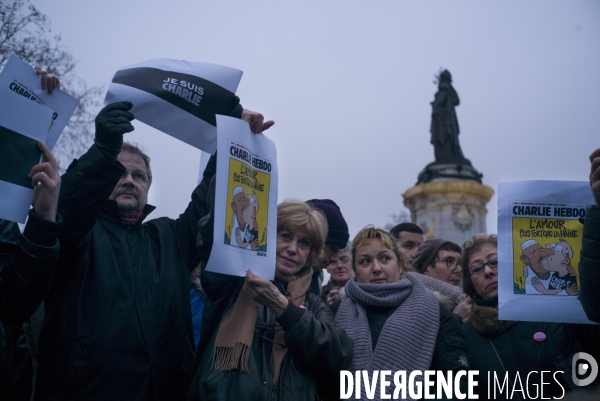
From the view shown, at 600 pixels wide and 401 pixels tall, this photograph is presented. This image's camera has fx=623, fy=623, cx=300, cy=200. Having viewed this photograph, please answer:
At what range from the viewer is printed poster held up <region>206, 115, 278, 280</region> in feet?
9.04

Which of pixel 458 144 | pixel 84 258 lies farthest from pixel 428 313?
pixel 458 144

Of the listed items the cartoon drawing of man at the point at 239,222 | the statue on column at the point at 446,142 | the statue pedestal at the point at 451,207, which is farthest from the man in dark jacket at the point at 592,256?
the statue on column at the point at 446,142

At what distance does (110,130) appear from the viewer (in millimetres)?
2762

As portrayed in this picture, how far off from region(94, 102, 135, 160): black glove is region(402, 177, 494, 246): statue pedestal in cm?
1283

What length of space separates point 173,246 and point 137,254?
0.22 metres

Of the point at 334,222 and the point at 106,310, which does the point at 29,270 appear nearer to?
the point at 106,310

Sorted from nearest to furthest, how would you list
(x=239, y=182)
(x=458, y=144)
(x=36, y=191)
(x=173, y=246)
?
1. (x=36, y=191)
2. (x=239, y=182)
3. (x=173, y=246)
4. (x=458, y=144)

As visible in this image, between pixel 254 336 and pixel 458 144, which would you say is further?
pixel 458 144

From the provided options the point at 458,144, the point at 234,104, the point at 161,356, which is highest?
the point at 458,144

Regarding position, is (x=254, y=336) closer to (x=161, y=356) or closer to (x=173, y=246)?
(x=161, y=356)

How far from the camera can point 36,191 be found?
264 cm

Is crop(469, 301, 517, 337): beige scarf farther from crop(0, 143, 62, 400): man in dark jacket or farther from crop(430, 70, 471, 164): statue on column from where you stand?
crop(430, 70, 471, 164): statue on column

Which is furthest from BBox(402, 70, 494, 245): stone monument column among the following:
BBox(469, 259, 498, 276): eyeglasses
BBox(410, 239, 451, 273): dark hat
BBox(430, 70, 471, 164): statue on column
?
BBox(469, 259, 498, 276): eyeglasses

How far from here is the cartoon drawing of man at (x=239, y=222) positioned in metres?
2.82
